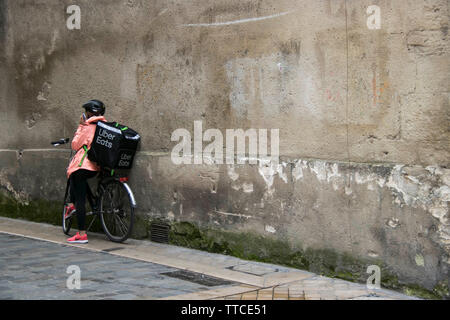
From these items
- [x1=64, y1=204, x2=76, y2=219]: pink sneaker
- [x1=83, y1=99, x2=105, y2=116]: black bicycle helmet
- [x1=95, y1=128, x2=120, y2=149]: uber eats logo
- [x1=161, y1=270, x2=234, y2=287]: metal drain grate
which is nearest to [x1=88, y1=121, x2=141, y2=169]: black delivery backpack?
[x1=95, y1=128, x2=120, y2=149]: uber eats logo

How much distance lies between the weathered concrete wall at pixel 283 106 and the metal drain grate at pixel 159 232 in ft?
0.41

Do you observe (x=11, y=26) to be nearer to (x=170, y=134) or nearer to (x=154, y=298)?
(x=170, y=134)

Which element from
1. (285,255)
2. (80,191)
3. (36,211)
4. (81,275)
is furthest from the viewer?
(36,211)

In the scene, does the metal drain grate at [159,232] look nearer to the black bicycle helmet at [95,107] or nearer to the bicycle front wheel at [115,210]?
the bicycle front wheel at [115,210]

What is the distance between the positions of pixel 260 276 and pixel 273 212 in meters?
0.73

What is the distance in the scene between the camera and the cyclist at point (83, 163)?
747 cm

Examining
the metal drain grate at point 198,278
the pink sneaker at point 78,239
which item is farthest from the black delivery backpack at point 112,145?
the metal drain grate at point 198,278

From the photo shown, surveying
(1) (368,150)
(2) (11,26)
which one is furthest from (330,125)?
(2) (11,26)

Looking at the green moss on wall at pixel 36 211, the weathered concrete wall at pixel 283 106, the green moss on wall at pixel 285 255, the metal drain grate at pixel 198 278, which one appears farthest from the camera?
the green moss on wall at pixel 36 211

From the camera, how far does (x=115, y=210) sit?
24.4 ft

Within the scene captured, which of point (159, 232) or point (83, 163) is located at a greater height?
point (83, 163)

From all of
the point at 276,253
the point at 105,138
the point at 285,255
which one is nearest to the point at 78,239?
the point at 105,138

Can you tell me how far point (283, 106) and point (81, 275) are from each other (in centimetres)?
253

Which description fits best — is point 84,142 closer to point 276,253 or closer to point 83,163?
point 83,163
